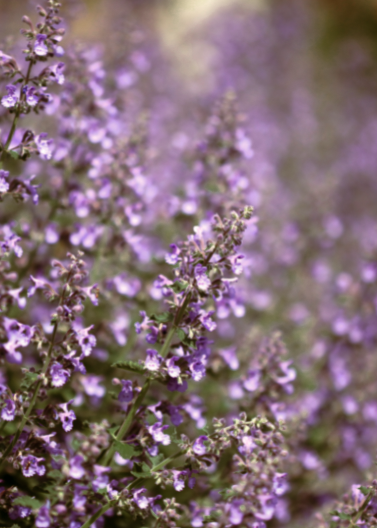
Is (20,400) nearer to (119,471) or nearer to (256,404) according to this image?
(119,471)

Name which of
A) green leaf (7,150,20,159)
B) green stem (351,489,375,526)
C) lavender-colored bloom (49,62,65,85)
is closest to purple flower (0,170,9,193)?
green leaf (7,150,20,159)

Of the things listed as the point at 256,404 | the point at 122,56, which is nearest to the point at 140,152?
the point at 122,56

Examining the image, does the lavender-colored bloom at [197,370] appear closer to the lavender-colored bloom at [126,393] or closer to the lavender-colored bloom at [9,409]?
the lavender-colored bloom at [126,393]

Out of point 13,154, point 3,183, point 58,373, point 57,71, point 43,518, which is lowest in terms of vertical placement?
point 43,518

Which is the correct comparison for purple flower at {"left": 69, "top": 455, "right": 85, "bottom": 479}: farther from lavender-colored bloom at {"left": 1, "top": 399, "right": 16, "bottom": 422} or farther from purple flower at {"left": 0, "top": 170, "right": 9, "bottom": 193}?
purple flower at {"left": 0, "top": 170, "right": 9, "bottom": 193}

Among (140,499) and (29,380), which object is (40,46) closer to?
(29,380)

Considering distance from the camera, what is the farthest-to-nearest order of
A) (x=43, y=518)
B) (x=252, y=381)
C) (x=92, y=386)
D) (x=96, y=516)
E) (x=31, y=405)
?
1. (x=92, y=386)
2. (x=252, y=381)
3. (x=96, y=516)
4. (x=31, y=405)
5. (x=43, y=518)

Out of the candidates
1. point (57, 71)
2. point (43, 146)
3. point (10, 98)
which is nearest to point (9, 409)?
point (43, 146)
